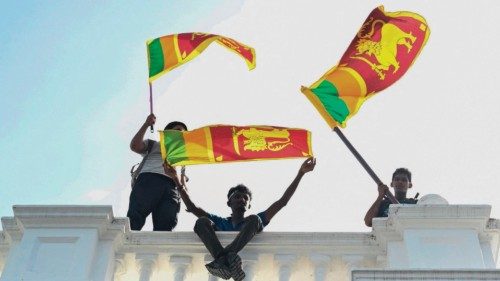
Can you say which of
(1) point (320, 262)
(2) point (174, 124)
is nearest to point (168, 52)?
(2) point (174, 124)

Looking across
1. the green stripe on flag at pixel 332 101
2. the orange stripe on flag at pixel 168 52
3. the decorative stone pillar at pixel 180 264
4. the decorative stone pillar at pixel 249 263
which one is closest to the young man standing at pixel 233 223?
the decorative stone pillar at pixel 249 263

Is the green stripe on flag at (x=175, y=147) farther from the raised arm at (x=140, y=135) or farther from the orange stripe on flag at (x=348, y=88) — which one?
the orange stripe on flag at (x=348, y=88)

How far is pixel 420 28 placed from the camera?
9469 mm

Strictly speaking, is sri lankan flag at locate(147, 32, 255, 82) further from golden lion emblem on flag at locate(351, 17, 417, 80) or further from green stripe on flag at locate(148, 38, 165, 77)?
golden lion emblem on flag at locate(351, 17, 417, 80)

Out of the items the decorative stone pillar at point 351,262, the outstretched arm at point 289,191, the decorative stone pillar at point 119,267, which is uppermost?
the outstretched arm at point 289,191

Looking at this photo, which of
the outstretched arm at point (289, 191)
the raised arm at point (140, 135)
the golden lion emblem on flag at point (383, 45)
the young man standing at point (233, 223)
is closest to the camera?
the young man standing at point (233, 223)

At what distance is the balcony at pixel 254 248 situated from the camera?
6.09 m

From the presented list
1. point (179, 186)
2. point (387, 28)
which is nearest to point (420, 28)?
point (387, 28)

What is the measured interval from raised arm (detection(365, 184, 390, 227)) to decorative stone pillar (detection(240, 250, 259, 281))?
1.48 meters

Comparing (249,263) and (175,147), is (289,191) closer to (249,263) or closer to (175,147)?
(249,263)

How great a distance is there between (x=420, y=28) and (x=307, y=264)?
13.9 feet

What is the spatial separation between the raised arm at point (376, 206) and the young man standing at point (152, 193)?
7.06 ft

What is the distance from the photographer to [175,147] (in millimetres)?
8031

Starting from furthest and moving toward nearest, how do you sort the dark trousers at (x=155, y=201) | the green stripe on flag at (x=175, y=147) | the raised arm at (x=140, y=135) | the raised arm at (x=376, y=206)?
the raised arm at (x=140, y=135) < the dark trousers at (x=155, y=201) < the green stripe on flag at (x=175, y=147) < the raised arm at (x=376, y=206)
